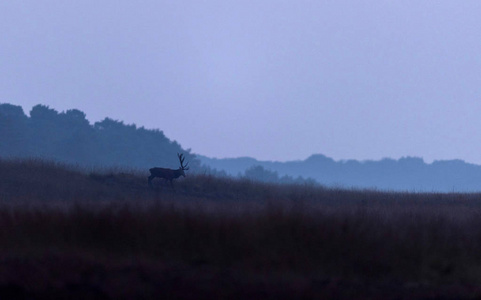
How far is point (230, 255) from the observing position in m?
10.2

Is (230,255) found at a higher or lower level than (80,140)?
lower

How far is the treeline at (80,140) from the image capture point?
71.1m

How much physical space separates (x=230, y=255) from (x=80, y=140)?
6743 cm

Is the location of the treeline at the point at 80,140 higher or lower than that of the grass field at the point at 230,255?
higher

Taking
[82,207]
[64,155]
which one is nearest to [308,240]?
[82,207]

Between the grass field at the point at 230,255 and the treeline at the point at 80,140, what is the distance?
59.4 meters

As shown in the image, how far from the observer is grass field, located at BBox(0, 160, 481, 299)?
8539mm

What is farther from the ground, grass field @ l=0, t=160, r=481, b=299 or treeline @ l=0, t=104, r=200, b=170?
treeline @ l=0, t=104, r=200, b=170

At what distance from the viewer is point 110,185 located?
2733cm

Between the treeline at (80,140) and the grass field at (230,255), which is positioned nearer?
the grass field at (230,255)

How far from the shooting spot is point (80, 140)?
74.6m

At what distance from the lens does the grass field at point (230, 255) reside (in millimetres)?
8539

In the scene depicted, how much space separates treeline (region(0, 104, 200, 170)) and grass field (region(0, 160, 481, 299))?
195ft

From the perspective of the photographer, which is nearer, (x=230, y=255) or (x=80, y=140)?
(x=230, y=255)
